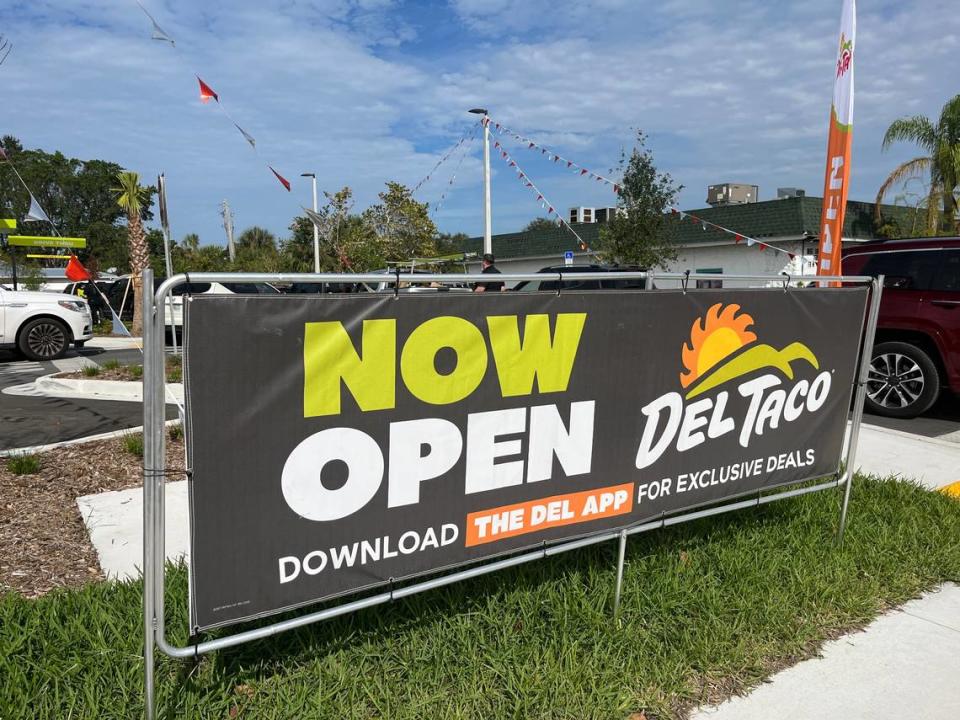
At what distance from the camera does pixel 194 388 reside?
6.97ft

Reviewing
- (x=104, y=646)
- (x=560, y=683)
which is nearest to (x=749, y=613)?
(x=560, y=683)

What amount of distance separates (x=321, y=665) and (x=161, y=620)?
79cm

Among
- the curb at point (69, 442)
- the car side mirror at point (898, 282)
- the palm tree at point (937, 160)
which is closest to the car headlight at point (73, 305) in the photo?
the curb at point (69, 442)

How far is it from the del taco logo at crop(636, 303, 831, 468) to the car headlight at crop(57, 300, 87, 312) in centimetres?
1270

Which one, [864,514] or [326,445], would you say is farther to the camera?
[864,514]

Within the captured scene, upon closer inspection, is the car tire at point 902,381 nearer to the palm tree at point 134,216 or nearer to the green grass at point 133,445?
the green grass at point 133,445

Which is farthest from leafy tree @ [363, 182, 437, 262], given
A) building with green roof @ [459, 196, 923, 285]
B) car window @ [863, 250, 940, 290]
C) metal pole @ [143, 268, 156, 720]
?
metal pole @ [143, 268, 156, 720]

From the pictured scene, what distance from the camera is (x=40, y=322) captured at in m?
12.4

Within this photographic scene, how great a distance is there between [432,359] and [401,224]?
34.5 meters

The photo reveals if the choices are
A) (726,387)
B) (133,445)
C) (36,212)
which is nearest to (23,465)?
(133,445)

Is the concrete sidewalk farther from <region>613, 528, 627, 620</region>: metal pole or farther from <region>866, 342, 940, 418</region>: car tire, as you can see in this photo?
<region>866, 342, 940, 418</region>: car tire

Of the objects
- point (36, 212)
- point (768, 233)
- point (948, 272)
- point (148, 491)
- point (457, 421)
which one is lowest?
point (148, 491)

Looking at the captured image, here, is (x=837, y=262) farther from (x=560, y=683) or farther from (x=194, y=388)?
(x=194, y=388)

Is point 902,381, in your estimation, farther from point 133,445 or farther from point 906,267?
point 133,445
